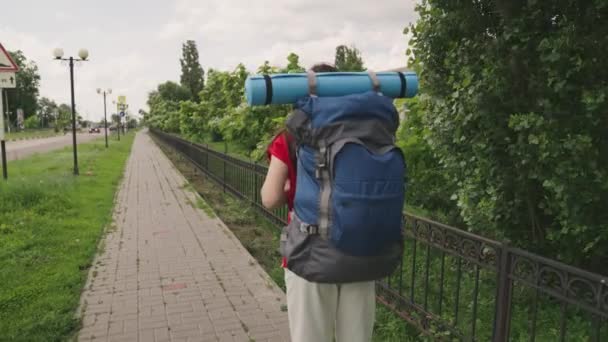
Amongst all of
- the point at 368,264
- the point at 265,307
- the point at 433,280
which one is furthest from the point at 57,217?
the point at 368,264

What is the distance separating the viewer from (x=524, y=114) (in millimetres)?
3283

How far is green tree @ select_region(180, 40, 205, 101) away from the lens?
65.1 meters

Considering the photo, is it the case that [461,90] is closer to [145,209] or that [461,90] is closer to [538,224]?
[538,224]

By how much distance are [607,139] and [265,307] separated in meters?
2.81

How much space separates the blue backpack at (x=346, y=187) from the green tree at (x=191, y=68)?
65238mm

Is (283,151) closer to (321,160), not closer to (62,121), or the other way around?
A: (321,160)

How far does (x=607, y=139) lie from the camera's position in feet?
10.1

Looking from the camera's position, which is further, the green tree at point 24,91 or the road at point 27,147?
the green tree at point 24,91

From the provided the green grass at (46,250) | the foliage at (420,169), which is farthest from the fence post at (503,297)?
the green grass at (46,250)

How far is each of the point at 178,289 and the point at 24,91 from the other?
114m

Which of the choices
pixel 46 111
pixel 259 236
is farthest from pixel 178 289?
pixel 46 111

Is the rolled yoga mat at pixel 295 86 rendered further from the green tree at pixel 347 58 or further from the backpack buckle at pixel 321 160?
the green tree at pixel 347 58

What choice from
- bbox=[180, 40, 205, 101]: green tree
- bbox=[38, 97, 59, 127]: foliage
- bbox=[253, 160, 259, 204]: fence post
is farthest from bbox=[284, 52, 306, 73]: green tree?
bbox=[38, 97, 59, 127]: foliage

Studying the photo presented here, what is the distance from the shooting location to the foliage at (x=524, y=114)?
3.04m
